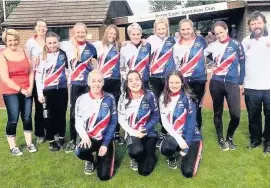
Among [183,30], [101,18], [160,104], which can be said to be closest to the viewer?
[160,104]

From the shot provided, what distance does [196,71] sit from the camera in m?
5.70

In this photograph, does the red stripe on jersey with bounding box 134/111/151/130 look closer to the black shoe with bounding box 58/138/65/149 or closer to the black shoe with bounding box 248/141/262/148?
the black shoe with bounding box 58/138/65/149

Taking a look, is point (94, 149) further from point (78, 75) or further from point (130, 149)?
point (78, 75)

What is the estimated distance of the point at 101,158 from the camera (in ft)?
16.5

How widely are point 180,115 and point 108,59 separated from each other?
162 centimetres

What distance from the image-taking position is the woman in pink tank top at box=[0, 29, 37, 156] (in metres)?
5.43

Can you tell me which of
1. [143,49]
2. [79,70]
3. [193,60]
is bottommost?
[79,70]

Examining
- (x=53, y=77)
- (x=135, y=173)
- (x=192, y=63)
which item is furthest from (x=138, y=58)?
(x=135, y=173)

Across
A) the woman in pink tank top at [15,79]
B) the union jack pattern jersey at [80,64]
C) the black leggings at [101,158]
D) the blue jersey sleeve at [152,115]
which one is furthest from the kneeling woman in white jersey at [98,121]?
the woman in pink tank top at [15,79]

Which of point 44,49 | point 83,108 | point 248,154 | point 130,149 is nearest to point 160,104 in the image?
point 130,149

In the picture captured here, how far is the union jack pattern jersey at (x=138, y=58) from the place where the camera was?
5863 mm

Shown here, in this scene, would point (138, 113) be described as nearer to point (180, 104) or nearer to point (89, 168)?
point (180, 104)

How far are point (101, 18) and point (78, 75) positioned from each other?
14.4 m

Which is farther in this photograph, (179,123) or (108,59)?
(108,59)
